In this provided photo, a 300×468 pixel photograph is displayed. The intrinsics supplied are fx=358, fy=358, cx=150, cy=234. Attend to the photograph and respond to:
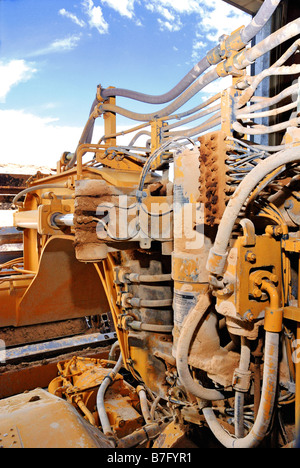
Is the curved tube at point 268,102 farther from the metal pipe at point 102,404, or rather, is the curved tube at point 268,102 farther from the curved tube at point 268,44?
the metal pipe at point 102,404

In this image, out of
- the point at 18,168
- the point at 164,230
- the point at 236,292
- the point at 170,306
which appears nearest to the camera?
the point at 236,292

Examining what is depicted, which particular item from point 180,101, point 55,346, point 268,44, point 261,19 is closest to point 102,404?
point 55,346

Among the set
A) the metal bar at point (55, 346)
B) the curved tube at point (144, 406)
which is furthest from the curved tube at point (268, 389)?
the metal bar at point (55, 346)

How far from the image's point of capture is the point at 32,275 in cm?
498

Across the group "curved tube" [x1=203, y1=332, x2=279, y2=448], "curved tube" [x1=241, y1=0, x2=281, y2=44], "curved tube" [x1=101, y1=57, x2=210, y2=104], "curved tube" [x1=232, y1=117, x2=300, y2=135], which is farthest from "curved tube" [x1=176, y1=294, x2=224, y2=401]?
"curved tube" [x1=101, y1=57, x2=210, y2=104]

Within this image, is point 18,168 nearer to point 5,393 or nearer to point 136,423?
point 5,393

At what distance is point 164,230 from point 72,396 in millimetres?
1959

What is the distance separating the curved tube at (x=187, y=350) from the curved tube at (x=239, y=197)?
1.37 feet

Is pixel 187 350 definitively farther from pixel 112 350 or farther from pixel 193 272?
pixel 112 350

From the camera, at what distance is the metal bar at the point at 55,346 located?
14.8 feet

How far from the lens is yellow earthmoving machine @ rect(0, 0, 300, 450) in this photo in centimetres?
151

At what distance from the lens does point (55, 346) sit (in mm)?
4770
